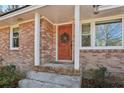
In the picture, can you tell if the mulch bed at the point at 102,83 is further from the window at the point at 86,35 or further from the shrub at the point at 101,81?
the window at the point at 86,35

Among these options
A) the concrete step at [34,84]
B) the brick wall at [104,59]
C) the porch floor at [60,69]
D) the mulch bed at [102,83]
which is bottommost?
the mulch bed at [102,83]

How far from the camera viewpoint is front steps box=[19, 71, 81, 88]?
18.0ft

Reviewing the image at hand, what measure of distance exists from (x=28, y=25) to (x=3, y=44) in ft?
9.80

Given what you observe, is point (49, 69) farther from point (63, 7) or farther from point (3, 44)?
point (3, 44)

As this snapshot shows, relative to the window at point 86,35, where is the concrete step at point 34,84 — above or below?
below

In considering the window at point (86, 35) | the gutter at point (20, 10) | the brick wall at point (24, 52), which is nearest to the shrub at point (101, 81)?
the window at point (86, 35)

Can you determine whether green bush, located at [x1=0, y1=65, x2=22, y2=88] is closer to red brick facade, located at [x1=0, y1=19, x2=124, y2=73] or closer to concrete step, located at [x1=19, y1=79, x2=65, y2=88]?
concrete step, located at [x1=19, y1=79, x2=65, y2=88]

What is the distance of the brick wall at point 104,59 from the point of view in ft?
22.4

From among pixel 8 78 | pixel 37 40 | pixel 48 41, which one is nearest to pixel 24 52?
pixel 48 41

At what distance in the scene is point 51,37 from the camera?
874cm

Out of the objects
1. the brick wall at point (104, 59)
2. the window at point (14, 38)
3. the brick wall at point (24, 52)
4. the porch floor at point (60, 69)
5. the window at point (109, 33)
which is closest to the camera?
the porch floor at point (60, 69)

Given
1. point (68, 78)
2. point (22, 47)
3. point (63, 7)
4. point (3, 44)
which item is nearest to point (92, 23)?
point (63, 7)

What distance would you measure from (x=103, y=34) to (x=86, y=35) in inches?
32.5

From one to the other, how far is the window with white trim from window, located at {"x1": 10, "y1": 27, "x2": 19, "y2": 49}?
4.08 metres
